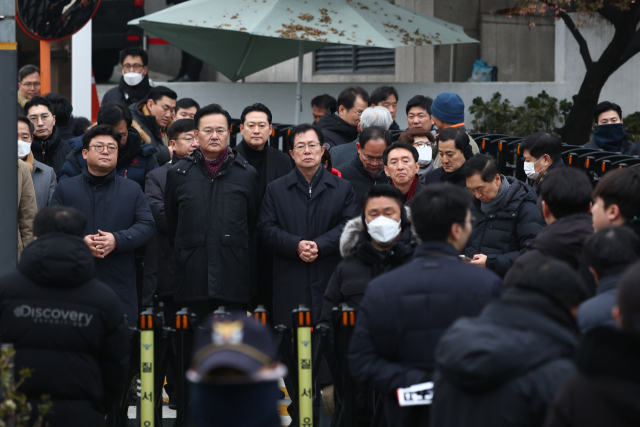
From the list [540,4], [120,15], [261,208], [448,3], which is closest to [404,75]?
[448,3]

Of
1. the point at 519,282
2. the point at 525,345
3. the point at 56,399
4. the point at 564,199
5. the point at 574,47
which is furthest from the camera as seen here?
the point at 574,47

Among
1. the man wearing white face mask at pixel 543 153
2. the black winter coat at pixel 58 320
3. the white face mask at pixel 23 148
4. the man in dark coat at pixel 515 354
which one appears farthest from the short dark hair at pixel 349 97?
the man in dark coat at pixel 515 354

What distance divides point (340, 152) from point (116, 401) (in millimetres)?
3517

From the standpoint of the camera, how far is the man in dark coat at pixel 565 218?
424 centimetres

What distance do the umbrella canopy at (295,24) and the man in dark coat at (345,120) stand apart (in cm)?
140

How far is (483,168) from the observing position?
18.4 feet

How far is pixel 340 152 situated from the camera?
299 inches

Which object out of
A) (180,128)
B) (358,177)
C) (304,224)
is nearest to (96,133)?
(180,128)

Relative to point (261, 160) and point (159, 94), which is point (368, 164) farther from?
point (159, 94)

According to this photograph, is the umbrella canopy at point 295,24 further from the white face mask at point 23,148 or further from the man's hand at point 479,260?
the man's hand at point 479,260

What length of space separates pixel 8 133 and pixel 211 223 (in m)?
1.78

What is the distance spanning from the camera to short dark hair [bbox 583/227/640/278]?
3613mm

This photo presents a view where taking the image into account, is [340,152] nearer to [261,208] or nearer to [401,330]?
[261,208]

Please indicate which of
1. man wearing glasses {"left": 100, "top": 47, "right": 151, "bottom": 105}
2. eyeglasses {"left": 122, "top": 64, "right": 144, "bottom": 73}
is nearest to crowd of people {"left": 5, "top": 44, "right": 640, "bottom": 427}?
man wearing glasses {"left": 100, "top": 47, "right": 151, "bottom": 105}
